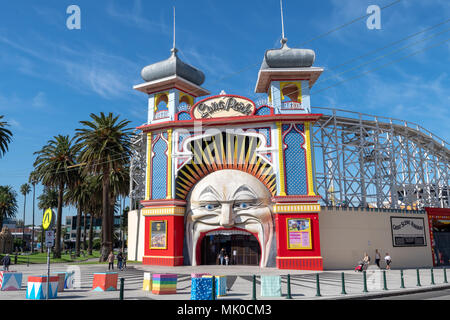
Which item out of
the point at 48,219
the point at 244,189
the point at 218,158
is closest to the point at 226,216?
the point at 244,189

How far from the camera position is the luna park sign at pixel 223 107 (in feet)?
107

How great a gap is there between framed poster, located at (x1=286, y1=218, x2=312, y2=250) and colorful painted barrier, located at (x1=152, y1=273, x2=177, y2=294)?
48.8 feet

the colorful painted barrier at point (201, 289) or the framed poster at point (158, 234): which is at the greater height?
the framed poster at point (158, 234)

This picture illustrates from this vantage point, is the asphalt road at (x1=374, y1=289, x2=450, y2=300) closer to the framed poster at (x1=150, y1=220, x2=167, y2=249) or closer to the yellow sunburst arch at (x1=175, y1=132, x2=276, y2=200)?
the yellow sunburst arch at (x1=175, y1=132, x2=276, y2=200)

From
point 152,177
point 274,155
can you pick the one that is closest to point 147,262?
point 152,177

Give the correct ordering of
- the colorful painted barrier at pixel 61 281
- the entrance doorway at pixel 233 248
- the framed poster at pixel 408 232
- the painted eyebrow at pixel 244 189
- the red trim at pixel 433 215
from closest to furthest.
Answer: the colorful painted barrier at pixel 61 281
the painted eyebrow at pixel 244 189
the entrance doorway at pixel 233 248
the framed poster at pixel 408 232
the red trim at pixel 433 215

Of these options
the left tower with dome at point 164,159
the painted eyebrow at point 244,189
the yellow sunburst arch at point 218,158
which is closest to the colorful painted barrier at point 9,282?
the left tower with dome at point 164,159

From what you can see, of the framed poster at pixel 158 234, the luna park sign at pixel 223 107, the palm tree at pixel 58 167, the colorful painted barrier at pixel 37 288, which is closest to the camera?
the colorful painted barrier at pixel 37 288

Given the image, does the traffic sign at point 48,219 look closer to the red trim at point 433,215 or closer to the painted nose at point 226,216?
the painted nose at point 226,216

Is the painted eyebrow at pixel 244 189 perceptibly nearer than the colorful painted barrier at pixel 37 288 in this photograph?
No

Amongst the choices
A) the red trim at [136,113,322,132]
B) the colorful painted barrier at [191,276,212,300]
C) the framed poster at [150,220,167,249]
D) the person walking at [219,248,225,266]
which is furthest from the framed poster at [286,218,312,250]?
the colorful painted barrier at [191,276,212,300]

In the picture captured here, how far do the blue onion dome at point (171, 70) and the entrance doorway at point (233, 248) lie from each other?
14.7m

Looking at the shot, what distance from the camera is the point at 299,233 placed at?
96.3 feet

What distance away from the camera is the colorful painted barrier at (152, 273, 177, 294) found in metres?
16.1
